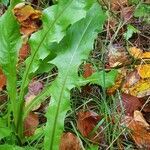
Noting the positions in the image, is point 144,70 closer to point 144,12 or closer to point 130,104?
point 130,104

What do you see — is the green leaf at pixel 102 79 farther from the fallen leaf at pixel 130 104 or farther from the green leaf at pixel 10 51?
the green leaf at pixel 10 51

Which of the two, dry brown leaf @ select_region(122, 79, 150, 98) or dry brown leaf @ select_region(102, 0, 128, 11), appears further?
dry brown leaf @ select_region(102, 0, 128, 11)

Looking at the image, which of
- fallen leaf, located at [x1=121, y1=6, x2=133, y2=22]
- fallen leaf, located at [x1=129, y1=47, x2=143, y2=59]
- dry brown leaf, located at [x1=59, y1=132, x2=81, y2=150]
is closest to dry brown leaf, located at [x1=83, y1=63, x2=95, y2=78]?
fallen leaf, located at [x1=129, y1=47, x2=143, y2=59]

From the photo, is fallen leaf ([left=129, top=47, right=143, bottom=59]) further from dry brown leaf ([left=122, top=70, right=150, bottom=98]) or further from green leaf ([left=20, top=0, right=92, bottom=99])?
green leaf ([left=20, top=0, right=92, bottom=99])

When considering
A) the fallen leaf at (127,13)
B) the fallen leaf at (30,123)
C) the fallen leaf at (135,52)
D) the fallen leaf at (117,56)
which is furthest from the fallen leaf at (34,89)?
the fallen leaf at (127,13)

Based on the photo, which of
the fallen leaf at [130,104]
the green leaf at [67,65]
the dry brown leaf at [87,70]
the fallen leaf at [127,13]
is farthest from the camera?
the fallen leaf at [127,13]

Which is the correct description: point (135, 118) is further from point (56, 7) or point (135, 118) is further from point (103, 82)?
point (56, 7)
